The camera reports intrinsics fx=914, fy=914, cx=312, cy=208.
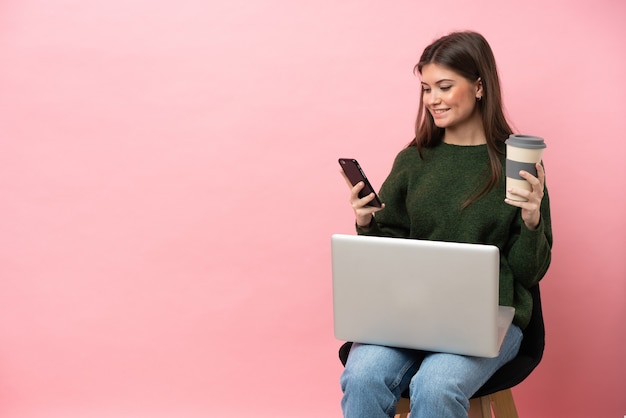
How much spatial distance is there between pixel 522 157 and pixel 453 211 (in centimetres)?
38

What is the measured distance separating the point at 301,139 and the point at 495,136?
2.43ft

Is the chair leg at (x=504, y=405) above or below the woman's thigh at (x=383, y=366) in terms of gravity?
below

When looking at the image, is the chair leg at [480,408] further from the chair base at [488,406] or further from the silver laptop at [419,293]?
the silver laptop at [419,293]

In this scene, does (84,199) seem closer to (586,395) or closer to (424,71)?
(424,71)

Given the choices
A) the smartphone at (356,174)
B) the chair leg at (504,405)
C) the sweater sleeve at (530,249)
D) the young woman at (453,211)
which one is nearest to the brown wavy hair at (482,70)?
the young woman at (453,211)

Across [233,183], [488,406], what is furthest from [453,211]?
[233,183]

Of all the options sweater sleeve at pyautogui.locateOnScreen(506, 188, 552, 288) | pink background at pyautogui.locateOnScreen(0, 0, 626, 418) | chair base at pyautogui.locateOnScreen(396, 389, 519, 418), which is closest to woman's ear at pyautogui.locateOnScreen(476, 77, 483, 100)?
sweater sleeve at pyautogui.locateOnScreen(506, 188, 552, 288)

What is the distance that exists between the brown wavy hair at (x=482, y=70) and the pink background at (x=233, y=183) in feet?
1.45

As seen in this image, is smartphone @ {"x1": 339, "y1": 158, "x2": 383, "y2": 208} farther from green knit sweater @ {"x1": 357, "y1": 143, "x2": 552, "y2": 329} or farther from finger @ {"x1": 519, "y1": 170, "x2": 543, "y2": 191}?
finger @ {"x1": 519, "y1": 170, "x2": 543, "y2": 191}

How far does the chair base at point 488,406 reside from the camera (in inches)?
85.3

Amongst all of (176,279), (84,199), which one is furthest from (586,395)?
(84,199)

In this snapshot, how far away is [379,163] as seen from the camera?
2818 millimetres

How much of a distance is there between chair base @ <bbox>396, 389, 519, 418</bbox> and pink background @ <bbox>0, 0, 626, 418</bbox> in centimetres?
61

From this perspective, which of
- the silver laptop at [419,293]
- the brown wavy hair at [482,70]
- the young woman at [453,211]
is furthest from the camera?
the brown wavy hair at [482,70]
